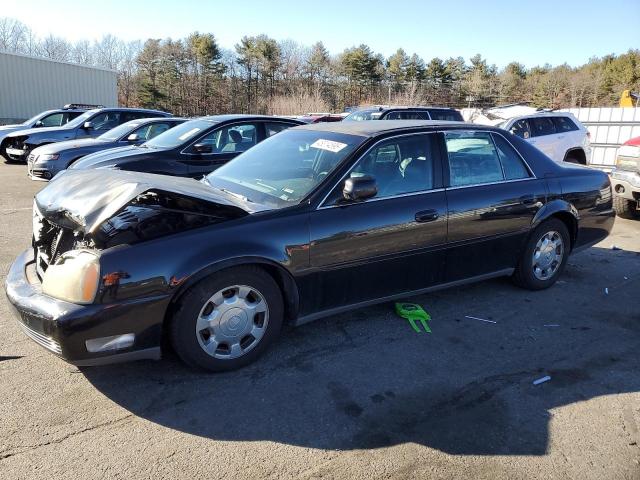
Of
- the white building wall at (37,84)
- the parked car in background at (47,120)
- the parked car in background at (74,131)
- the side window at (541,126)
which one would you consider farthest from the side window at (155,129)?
the white building wall at (37,84)

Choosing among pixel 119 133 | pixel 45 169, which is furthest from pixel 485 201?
pixel 119 133

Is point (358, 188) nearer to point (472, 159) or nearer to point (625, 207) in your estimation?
point (472, 159)

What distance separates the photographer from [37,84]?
96.7ft

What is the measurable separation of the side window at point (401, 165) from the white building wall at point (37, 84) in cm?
3109

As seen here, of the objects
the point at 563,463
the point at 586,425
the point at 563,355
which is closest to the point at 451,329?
the point at 563,355

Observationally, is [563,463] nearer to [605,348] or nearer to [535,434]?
[535,434]

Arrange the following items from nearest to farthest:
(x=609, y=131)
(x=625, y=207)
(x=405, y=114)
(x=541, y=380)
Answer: (x=541, y=380)
(x=625, y=207)
(x=405, y=114)
(x=609, y=131)

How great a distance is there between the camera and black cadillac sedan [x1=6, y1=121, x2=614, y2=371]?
2.94 metres

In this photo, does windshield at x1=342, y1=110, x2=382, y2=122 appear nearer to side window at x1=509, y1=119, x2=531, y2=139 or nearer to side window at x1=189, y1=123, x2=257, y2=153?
side window at x1=509, y1=119, x2=531, y2=139

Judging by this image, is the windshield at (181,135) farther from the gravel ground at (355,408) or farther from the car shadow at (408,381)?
the car shadow at (408,381)

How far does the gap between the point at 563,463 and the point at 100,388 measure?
8.69ft

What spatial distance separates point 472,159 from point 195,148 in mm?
4527

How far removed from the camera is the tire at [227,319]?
3.10 metres

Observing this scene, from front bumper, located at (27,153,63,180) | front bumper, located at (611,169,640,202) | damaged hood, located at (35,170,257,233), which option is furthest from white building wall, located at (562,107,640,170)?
front bumper, located at (27,153,63,180)
